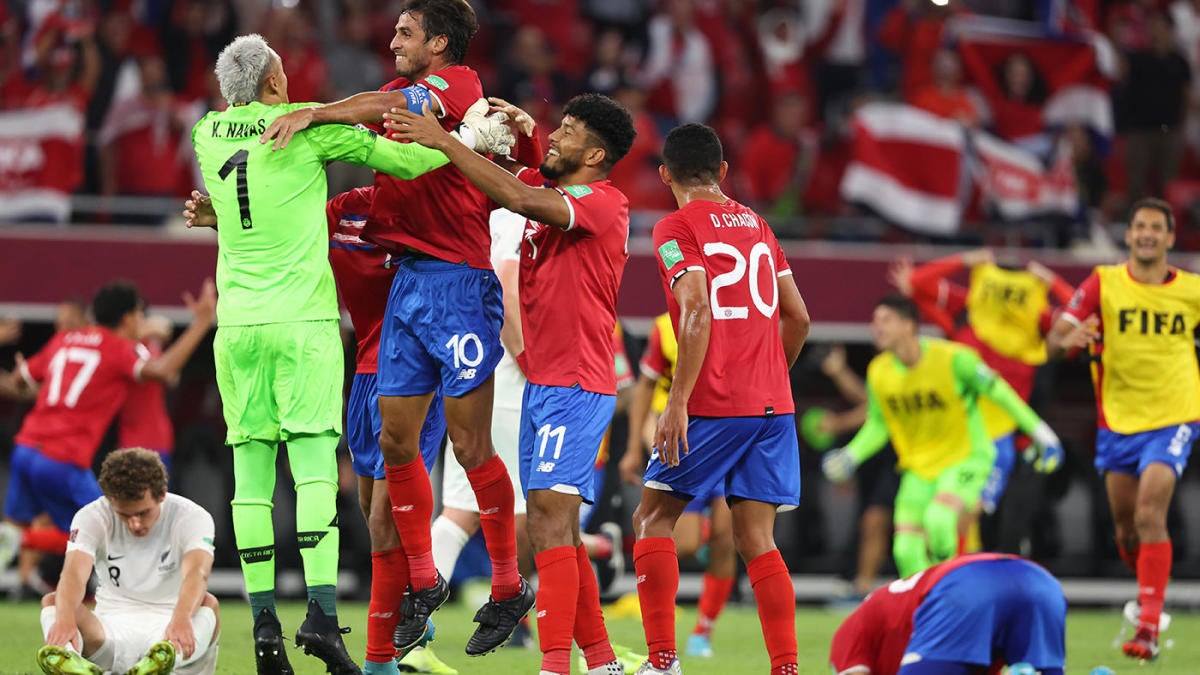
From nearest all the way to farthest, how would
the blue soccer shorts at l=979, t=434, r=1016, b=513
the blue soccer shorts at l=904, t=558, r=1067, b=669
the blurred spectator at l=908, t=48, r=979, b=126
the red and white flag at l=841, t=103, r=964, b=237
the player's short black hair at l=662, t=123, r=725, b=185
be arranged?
the blue soccer shorts at l=904, t=558, r=1067, b=669, the player's short black hair at l=662, t=123, r=725, b=185, the blue soccer shorts at l=979, t=434, r=1016, b=513, the red and white flag at l=841, t=103, r=964, b=237, the blurred spectator at l=908, t=48, r=979, b=126

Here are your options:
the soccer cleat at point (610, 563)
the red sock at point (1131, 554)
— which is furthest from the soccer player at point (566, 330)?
the red sock at point (1131, 554)

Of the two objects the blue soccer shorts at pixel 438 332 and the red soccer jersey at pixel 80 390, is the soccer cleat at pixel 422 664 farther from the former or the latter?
the red soccer jersey at pixel 80 390

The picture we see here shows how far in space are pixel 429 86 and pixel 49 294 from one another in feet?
24.9

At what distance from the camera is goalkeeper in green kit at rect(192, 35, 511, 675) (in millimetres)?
7074

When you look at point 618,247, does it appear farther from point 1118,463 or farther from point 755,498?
point 1118,463

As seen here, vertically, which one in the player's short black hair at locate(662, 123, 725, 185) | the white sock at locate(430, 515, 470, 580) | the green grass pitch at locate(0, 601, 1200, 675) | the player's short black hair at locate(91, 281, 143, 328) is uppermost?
the player's short black hair at locate(662, 123, 725, 185)

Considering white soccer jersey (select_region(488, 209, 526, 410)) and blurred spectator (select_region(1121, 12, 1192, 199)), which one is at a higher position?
blurred spectator (select_region(1121, 12, 1192, 199))

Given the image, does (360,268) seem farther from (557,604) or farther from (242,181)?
(557,604)

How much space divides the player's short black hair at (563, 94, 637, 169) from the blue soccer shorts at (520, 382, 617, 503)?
3.50 feet

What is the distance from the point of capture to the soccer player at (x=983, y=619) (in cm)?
555

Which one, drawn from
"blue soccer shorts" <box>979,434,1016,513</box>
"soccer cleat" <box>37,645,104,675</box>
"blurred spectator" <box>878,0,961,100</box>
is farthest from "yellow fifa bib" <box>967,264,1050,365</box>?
A: "soccer cleat" <box>37,645,104,675</box>

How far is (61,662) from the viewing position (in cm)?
696

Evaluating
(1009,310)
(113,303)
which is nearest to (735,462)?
(113,303)

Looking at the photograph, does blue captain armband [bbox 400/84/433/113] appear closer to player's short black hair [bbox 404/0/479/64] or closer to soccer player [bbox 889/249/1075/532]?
player's short black hair [bbox 404/0/479/64]
